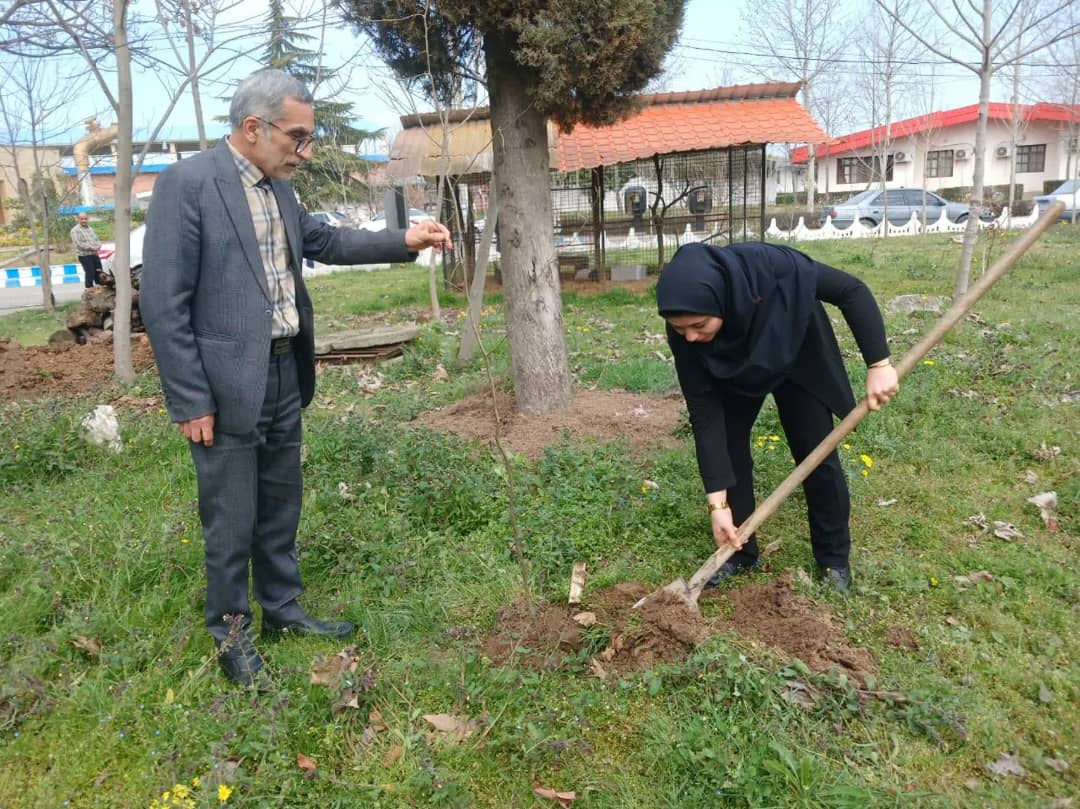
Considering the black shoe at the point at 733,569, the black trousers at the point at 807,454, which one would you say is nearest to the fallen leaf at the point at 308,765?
the black shoe at the point at 733,569

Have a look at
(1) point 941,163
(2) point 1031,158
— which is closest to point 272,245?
(1) point 941,163

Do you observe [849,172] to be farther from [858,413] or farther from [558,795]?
[558,795]

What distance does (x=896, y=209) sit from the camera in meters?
22.8

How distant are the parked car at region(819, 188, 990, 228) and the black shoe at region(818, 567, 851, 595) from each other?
21.3 m

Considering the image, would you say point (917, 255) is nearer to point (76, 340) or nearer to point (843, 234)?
point (843, 234)

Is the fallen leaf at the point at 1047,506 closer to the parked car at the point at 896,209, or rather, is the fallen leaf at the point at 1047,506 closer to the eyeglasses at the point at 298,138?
the eyeglasses at the point at 298,138

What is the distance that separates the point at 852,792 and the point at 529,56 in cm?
416

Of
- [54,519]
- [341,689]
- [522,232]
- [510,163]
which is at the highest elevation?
[510,163]

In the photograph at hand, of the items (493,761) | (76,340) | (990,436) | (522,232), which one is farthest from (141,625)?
(76,340)

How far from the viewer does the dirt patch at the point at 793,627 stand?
8.95 feet

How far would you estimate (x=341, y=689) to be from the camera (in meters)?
2.67

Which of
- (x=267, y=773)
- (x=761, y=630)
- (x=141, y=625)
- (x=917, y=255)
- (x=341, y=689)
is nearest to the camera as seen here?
→ (x=267, y=773)

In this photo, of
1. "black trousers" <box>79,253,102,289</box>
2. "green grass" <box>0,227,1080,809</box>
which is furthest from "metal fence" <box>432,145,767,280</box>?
"green grass" <box>0,227,1080,809</box>

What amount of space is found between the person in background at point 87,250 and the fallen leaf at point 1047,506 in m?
13.9
